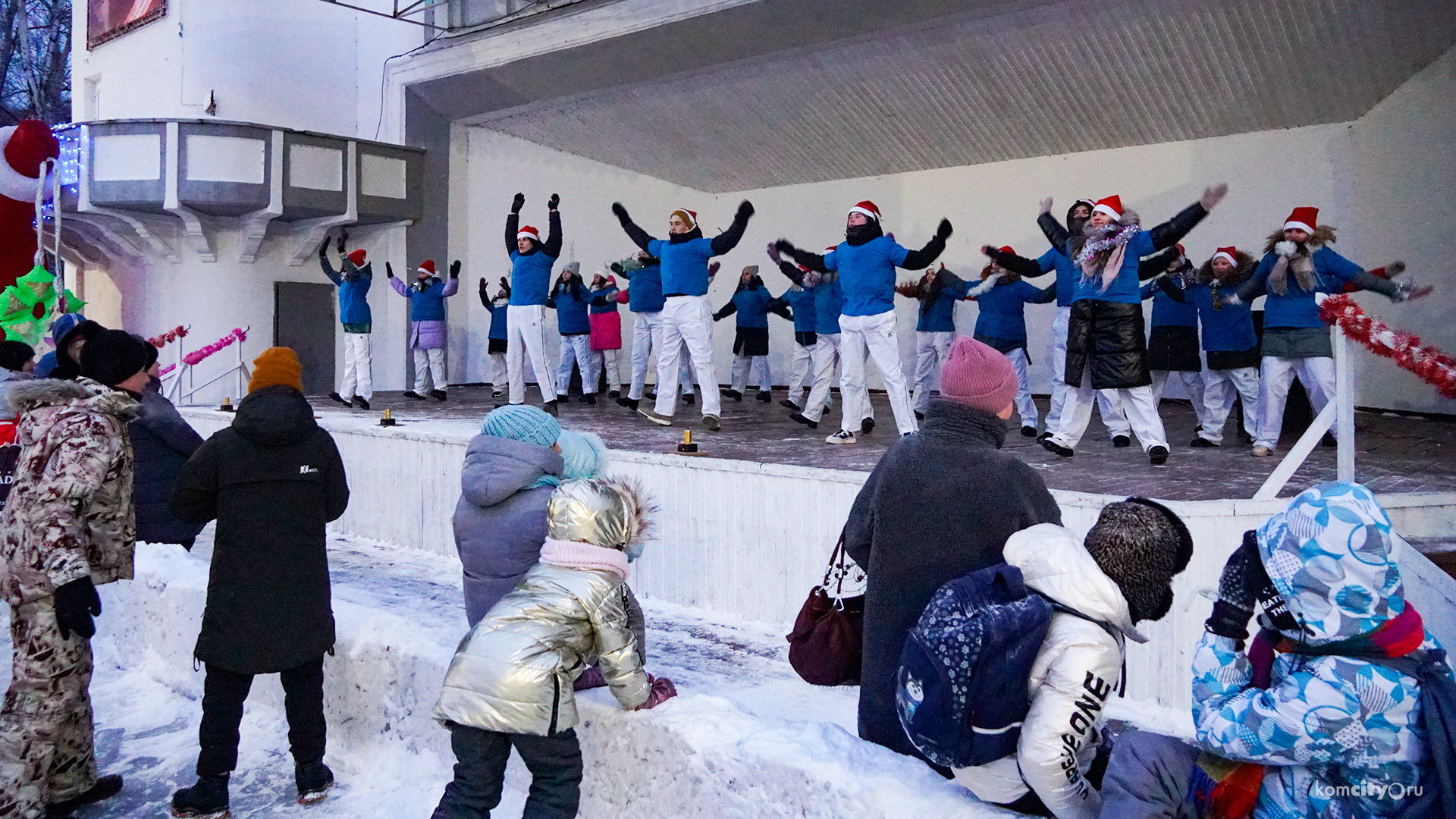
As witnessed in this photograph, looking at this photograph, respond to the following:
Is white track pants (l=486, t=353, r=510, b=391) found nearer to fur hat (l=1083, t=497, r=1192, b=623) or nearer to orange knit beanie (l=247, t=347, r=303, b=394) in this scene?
orange knit beanie (l=247, t=347, r=303, b=394)

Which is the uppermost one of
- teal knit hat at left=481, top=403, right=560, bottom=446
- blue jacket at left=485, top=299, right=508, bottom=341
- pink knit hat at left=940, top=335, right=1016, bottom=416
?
blue jacket at left=485, top=299, right=508, bottom=341

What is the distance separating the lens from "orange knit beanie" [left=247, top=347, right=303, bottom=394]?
375 centimetres

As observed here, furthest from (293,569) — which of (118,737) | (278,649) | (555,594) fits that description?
(118,737)

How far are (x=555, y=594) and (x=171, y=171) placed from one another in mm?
14135

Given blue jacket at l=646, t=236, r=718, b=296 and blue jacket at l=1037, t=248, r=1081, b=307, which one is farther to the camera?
blue jacket at l=646, t=236, r=718, b=296

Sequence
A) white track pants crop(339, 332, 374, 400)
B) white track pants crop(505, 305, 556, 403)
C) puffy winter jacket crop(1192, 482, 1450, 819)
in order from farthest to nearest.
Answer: white track pants crop(339, 332, 374, 400), white track pants crop(505, 305, 556, 403), puffy winter jacket crop(1192, 482, 1450, 819)

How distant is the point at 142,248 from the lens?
627 inches

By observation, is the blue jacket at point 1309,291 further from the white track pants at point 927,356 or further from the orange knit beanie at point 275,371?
the orange knit beanie at point 275,371

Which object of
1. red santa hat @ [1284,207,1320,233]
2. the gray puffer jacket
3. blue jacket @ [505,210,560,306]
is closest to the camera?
the gray puffer jacket

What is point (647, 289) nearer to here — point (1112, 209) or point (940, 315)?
point (940, 315)

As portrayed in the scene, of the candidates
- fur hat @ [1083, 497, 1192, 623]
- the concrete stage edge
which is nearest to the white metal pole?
the concrete stage edge

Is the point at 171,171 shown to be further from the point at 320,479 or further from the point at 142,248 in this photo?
the point at 320,479

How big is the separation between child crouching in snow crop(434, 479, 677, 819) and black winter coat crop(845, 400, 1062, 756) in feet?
2.37

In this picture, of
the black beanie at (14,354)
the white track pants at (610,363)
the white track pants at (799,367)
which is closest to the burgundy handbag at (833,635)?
the black beanie at (14,354)
